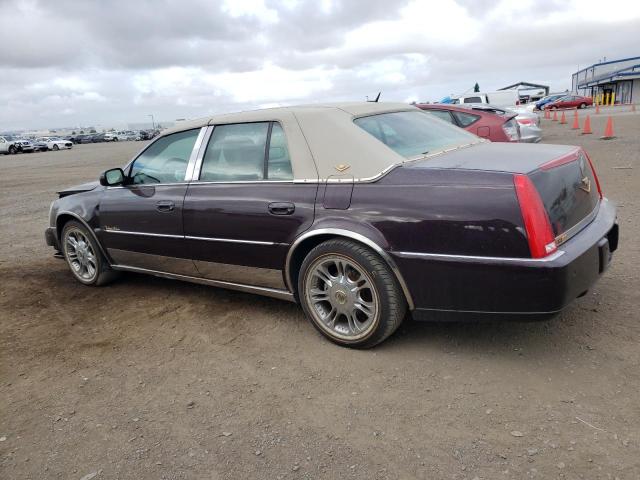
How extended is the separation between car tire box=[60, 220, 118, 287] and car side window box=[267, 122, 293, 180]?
2257 millimetres

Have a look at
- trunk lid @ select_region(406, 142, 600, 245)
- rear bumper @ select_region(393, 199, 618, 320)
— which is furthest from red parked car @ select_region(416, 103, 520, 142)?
rear bumper @ select_region(393, 199, 618, 320)

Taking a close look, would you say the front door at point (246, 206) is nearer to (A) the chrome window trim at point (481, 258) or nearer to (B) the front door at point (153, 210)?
(B) the front door at point (153, 210)

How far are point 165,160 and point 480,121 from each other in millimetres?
6780

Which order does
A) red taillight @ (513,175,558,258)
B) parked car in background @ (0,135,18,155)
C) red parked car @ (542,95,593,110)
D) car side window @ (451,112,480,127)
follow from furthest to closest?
red parked car @ (542,95,593,110)
parked car in background @ (0,135,18,155)
car side window @ (451,112,480,127)
red taillight @ (513,175,558,258)

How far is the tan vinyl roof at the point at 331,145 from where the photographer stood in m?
3.23

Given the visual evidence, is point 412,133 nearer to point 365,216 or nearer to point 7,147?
point 365,216

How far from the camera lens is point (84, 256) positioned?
512cm

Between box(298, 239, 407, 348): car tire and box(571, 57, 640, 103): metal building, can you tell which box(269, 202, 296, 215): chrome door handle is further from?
box(571, 57, 640, 103): metal building

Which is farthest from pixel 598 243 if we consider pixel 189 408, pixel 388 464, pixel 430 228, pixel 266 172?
pixel 189 408

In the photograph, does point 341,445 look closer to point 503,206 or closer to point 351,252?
point 351,252

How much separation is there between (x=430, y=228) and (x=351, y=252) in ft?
1.73

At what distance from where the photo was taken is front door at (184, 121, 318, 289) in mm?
3449

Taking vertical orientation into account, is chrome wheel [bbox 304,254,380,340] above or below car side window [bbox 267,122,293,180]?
below

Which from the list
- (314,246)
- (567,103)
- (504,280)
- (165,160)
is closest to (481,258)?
(504,280)
